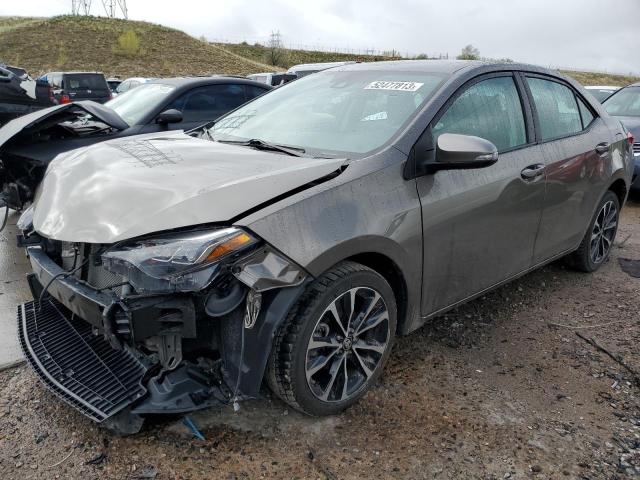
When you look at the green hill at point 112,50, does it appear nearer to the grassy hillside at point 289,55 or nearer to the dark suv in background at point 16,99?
the grassy hillside at point 289,55

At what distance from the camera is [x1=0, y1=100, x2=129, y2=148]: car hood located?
3975 millimetres

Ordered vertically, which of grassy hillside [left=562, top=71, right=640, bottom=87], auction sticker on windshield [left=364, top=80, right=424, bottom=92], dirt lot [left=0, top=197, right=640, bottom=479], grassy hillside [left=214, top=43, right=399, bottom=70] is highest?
grassy hillside [left=214, top=43, right=399, bottom=70]

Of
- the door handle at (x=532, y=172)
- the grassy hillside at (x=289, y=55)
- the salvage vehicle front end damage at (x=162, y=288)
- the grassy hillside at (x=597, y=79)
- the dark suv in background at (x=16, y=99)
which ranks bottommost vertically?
the salvage vehicle front end damage at (x=162, y=288)

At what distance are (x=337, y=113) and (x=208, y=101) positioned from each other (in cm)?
374

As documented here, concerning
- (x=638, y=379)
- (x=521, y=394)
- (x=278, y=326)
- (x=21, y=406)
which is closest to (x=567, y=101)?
(x=638, y=379)

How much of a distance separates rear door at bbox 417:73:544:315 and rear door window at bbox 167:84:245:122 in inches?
153

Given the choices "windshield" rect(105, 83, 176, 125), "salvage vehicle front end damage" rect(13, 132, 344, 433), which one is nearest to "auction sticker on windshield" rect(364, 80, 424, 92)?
"salvage vehicle front end damage" rect(13, 132, 344, 433)

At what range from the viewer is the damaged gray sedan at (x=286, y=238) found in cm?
209

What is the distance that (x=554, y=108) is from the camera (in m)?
3.79

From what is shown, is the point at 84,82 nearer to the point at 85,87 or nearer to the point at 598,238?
the point at 85,87

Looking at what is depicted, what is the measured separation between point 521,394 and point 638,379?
77 centimetres

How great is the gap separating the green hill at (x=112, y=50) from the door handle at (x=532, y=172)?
38.0m

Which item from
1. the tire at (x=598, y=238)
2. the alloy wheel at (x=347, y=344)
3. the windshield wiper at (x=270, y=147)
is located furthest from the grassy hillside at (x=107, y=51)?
the alloy wheel at (x=347, y=344)

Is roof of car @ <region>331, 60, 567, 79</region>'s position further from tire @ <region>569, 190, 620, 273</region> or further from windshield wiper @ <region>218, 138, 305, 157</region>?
tire @ <region>569, 190, 620, 273</region>
